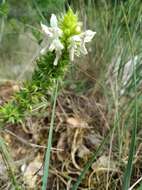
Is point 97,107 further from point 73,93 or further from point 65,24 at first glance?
point 65,24

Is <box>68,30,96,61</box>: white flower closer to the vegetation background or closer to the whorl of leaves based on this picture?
the whorl of leaves

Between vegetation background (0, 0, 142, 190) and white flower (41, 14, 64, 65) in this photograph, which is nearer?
white flower (41, 14, 64, 65)

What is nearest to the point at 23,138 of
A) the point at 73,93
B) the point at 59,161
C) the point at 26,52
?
the point at 59,161

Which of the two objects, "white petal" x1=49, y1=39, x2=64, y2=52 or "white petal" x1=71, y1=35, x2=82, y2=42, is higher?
"white petal" x1=71, y1=35, x2=82, y2=42

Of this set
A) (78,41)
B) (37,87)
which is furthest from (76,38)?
(37,87)

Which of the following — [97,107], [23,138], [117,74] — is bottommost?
[23,138]

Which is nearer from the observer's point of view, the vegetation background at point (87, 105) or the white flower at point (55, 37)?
the white flower at point (55, 37)

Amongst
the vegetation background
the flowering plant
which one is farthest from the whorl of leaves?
the vegetation background

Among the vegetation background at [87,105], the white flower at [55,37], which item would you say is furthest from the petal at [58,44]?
the vegetation background at [87,105]

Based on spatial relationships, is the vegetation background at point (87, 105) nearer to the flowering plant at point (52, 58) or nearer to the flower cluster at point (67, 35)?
the flowering plant at point (52, 58)
